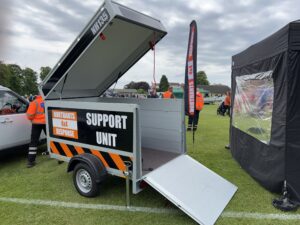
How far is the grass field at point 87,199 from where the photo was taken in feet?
10.0

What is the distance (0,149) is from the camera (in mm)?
4855

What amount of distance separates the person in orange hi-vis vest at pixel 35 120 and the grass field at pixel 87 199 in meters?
0.29

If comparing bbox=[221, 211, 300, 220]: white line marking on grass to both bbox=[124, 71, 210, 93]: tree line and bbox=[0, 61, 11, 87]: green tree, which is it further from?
Result: bbox=[124, 71, 210, 93]: tree line

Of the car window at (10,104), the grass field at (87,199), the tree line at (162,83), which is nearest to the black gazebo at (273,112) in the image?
the grass field at (87,199)

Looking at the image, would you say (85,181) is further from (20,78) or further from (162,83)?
(162,83)

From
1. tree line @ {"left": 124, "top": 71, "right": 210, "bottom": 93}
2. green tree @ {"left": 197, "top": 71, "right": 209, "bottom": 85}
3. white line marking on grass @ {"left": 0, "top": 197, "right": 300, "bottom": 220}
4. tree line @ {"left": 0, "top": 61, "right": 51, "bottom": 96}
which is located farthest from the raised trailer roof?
green tree @ {"left": 197, "top": 71, "right": 209, "bottom": 85}

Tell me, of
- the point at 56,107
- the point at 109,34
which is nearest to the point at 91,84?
the point at 56,107

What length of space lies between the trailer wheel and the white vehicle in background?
7.46ft

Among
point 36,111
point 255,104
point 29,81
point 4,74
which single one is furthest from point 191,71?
point 29,81

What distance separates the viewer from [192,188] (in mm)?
3266

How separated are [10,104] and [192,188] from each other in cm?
467

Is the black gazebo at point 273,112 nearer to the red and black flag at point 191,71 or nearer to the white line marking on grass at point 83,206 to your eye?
the red and black flag at point 191,71

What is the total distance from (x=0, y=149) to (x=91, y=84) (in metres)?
2.31

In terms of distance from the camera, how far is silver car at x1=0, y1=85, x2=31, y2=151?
16.3 feet
